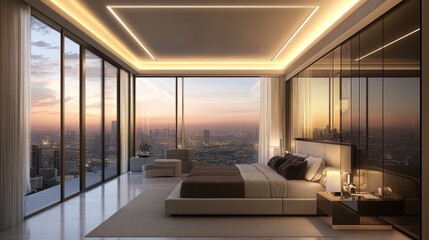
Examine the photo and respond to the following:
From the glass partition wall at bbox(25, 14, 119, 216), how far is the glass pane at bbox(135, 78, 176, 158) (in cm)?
234

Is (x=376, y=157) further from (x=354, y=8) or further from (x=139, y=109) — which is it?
(x=139, y=109)

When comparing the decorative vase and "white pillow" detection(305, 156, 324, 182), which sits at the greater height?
"white pillow" detection(305, 156, 324, 182)

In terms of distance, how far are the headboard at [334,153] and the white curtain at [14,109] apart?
416 cm

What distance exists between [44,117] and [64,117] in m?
0.63

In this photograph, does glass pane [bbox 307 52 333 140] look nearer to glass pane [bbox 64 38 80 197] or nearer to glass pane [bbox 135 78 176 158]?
glass pane [bbox 64 38 80 197]

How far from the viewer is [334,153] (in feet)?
19.6

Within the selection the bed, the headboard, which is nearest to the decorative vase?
the headboard

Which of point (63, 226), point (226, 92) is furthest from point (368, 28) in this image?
point (226, 92)

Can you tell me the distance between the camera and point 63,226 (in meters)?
4.80

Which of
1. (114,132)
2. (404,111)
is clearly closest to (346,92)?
(404,111)

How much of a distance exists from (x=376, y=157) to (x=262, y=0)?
2527 mm

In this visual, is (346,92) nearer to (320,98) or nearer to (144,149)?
(320,98)

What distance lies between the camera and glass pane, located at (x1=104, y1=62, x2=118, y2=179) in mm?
9008

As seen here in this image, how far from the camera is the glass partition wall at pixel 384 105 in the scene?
403 cm
